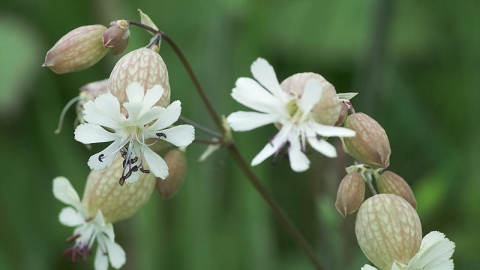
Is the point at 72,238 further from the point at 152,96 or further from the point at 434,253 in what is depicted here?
the point at 434,253

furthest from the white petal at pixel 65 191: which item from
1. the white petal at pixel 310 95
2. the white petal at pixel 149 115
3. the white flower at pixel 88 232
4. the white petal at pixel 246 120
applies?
the white petal at pixel 310 95

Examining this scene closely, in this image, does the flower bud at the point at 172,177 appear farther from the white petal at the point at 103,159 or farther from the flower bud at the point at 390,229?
the flower bud at the point at 390,229

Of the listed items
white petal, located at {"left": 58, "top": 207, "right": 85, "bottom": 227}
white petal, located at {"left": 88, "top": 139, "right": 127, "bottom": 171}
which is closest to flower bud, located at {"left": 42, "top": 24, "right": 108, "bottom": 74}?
white petal, located at {"left": 88, "top": 139, "right": 127, "bottom": 171}

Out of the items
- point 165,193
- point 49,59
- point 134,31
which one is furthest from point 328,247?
point 134,31

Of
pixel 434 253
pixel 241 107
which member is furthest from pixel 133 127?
pixel 241 107

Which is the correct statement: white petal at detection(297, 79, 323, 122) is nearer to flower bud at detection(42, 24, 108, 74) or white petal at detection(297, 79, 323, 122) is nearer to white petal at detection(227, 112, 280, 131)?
white petal at detection(227, 112, 280, 131)

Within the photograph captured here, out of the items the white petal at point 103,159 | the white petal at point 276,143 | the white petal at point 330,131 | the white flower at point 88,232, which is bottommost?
the white flower at point 88,232

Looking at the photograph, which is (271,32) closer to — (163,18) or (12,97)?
(163,18)
